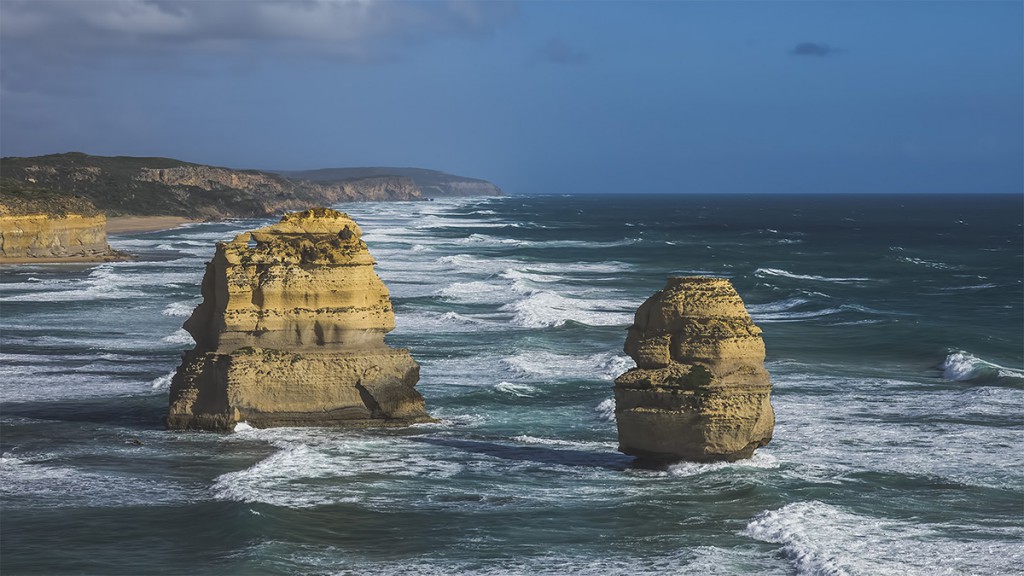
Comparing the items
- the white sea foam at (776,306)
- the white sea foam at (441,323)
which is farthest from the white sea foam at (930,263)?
the white sea foam at (441,323)

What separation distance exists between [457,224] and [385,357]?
120310 millimetres

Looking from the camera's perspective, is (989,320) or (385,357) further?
(989,320)

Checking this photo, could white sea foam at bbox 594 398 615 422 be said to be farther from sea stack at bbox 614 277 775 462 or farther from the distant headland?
the distant headland

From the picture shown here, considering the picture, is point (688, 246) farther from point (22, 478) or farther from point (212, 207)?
point (22, 478)

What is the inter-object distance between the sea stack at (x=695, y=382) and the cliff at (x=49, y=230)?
57.2 meters

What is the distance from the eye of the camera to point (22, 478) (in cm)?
2294

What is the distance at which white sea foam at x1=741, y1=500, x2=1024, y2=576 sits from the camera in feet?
59.2

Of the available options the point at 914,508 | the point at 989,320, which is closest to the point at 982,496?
the point at 914,508

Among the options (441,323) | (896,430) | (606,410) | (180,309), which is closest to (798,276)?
(441,323)

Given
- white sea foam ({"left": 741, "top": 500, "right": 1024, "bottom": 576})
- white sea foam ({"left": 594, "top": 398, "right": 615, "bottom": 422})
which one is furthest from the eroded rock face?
white sea foam ({"left": 741, "top": 500, "right": 1024, "bottom": 576})

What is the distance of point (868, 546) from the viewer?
1909 centimetres

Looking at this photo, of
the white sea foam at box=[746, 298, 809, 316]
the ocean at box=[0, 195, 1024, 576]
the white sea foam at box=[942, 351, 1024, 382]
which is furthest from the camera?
the white sea foam at box=[746, 298, 809, 316]

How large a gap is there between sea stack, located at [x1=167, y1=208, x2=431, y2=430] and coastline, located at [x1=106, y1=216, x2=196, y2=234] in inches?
3471

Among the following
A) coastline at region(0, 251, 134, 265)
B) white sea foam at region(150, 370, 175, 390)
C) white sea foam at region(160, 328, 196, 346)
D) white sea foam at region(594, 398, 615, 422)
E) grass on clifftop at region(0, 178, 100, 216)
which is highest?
grass on clifftop at region(0, 178, 100, 216)
